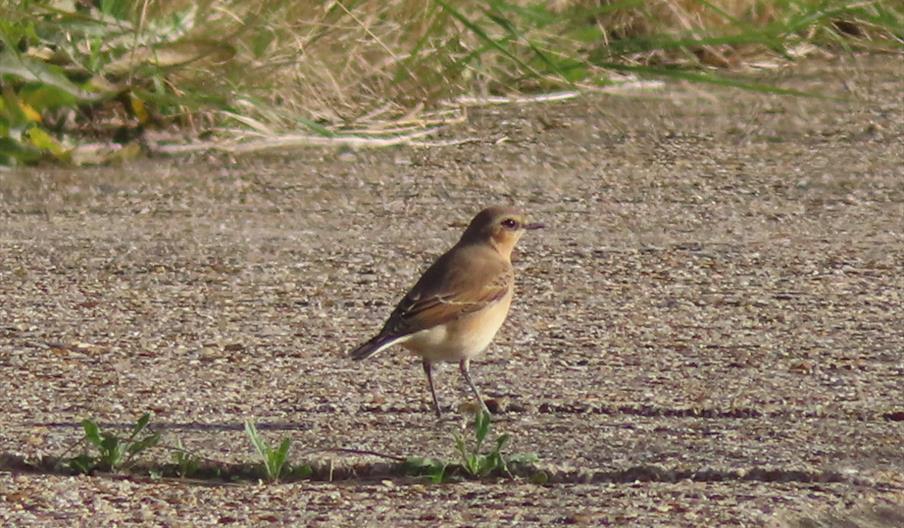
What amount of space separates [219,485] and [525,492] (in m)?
0.60

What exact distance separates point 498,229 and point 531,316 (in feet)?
0.84

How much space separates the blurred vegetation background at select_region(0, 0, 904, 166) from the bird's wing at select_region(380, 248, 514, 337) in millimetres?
1715

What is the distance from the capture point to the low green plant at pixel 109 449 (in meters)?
3.63

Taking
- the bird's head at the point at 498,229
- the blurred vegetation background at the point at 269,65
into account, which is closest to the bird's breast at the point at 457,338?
the bird's head at the point at 498,229

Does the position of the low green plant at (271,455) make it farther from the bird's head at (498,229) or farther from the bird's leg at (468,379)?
the bird's head at (498,229)

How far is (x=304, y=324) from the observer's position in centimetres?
493

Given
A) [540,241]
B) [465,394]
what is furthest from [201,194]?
[465,394]

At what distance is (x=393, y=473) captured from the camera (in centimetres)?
369

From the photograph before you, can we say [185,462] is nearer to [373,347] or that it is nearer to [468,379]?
[373,347]

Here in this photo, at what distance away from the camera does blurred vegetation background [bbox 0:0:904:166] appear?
20.8 feet

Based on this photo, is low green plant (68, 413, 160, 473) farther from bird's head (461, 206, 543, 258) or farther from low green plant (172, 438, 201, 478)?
bird's head (461, 206, 543, 258)

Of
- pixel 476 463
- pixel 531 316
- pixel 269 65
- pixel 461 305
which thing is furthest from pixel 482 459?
pixel 269 65

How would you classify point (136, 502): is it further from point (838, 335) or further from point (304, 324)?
point (838, 335)

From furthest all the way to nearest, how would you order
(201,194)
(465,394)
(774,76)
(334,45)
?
(774,76) → (334,45) → (201,194) → (465,394)
